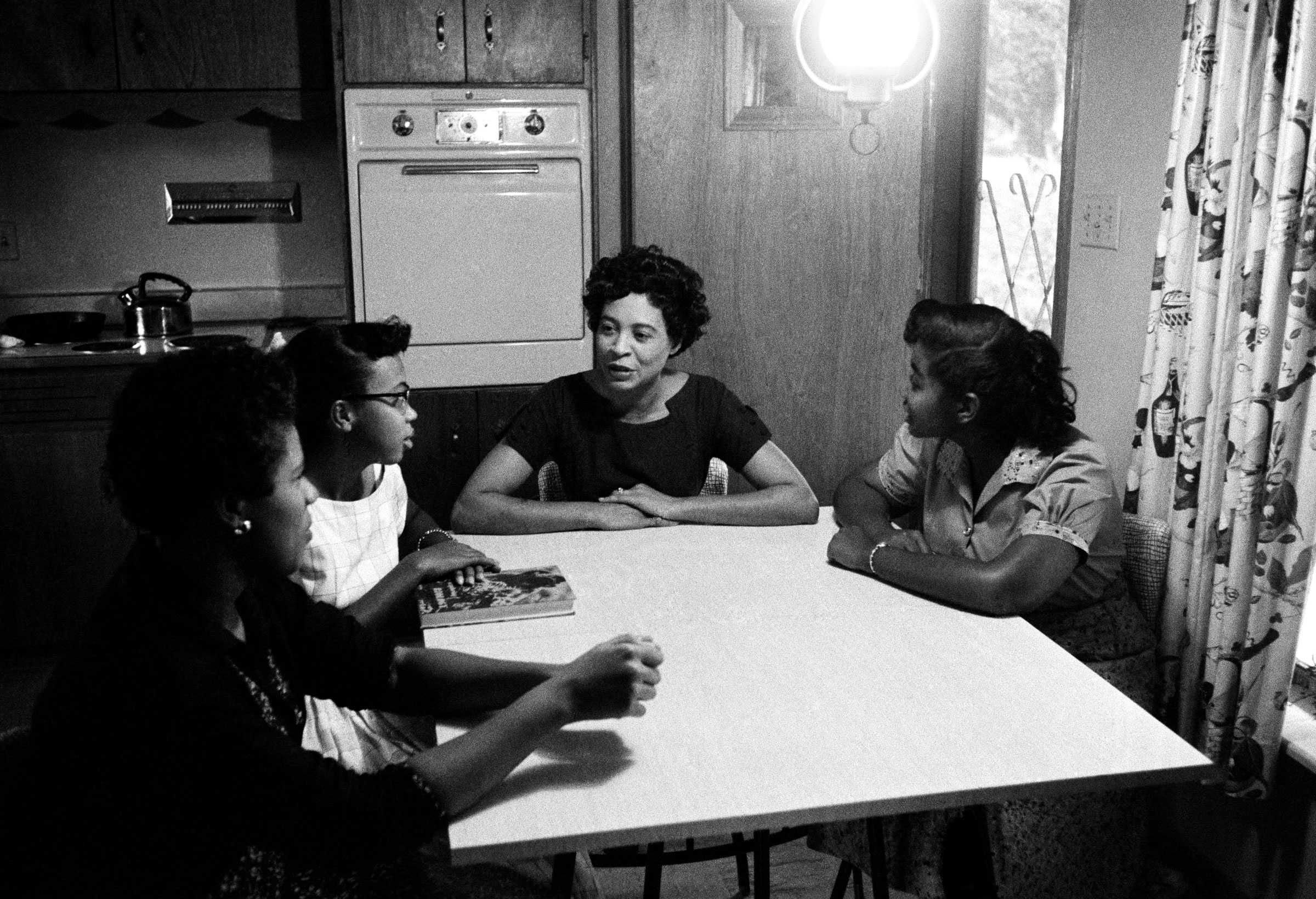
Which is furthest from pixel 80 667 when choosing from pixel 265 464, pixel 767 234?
pixel 767 234

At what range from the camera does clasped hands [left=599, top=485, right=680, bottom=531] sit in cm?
249

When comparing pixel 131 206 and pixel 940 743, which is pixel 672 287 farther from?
pixel 131 206

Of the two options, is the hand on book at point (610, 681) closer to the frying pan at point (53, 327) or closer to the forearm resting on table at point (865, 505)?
the forearm resting on table at point (865, 505)

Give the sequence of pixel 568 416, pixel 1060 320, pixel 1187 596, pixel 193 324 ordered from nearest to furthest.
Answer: pixel 1187 596 → pixel 568 416 → pixel 1060 320 → pixel 193 324

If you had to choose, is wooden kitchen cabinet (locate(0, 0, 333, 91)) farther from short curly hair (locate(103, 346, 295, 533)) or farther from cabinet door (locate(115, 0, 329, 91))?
short curly hair (locate(103, 346, 295, 533))

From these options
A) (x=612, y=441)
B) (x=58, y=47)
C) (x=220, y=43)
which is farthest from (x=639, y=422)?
(x=58, y=47)

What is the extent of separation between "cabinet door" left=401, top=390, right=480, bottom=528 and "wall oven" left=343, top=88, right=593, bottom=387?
5cm

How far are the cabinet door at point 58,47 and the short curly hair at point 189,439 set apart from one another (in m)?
2.90

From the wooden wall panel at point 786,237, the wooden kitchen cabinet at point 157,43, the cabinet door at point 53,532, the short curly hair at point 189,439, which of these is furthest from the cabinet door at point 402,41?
the short curly hair at point 189,439

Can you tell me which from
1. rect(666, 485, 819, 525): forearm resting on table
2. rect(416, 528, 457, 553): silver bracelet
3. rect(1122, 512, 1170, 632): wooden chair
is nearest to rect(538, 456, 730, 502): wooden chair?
rect(666, 485, 819, 525): forearm resting on table

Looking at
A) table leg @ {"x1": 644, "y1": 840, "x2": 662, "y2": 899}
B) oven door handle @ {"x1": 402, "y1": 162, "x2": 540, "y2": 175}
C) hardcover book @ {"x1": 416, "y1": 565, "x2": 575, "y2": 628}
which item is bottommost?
table leg @ {"x1": 644, "y1": 840, "x2": 662, "y2": 899}

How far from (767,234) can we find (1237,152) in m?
1.64

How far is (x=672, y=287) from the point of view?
8.98 ft

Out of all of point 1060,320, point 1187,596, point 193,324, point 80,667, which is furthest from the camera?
point 193,324
